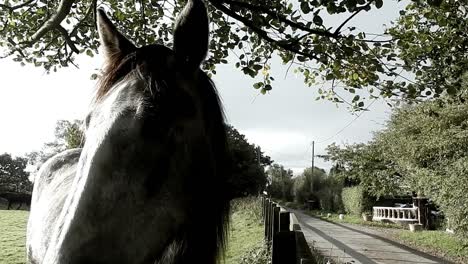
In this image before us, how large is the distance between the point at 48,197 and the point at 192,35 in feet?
10.1

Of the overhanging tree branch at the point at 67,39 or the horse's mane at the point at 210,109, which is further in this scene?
the overhanging tree branch at the point at 67,39

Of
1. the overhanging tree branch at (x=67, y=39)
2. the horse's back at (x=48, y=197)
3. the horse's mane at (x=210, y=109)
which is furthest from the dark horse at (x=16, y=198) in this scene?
the horse's mane at (x=210, y=109)

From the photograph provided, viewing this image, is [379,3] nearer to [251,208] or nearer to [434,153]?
[434,153]

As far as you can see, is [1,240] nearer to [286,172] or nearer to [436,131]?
[436,131]

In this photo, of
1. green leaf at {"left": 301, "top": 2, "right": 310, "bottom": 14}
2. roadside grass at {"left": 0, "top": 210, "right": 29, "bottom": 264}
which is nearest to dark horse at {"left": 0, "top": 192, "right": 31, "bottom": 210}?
roadside grass at {"left": 0, "top": 210, "right": 29, "bottom": 264}

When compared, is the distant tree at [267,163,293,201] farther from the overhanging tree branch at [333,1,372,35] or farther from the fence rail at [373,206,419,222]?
the overhanging tree branch at [333,1,372,35]

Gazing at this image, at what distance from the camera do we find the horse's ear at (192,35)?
162 centimetres

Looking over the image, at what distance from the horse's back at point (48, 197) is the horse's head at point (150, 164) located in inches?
77.3

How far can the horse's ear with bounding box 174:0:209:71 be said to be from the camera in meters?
1.62

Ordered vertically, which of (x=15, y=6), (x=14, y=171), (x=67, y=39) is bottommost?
(x=67, y=39)

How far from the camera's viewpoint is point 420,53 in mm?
4930

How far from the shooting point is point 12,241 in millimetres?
13070

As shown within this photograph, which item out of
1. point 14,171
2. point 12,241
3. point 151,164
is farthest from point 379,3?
point 14,171

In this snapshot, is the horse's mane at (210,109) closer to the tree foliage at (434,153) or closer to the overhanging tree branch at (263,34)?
the overhanging tree branch at (263,34)
